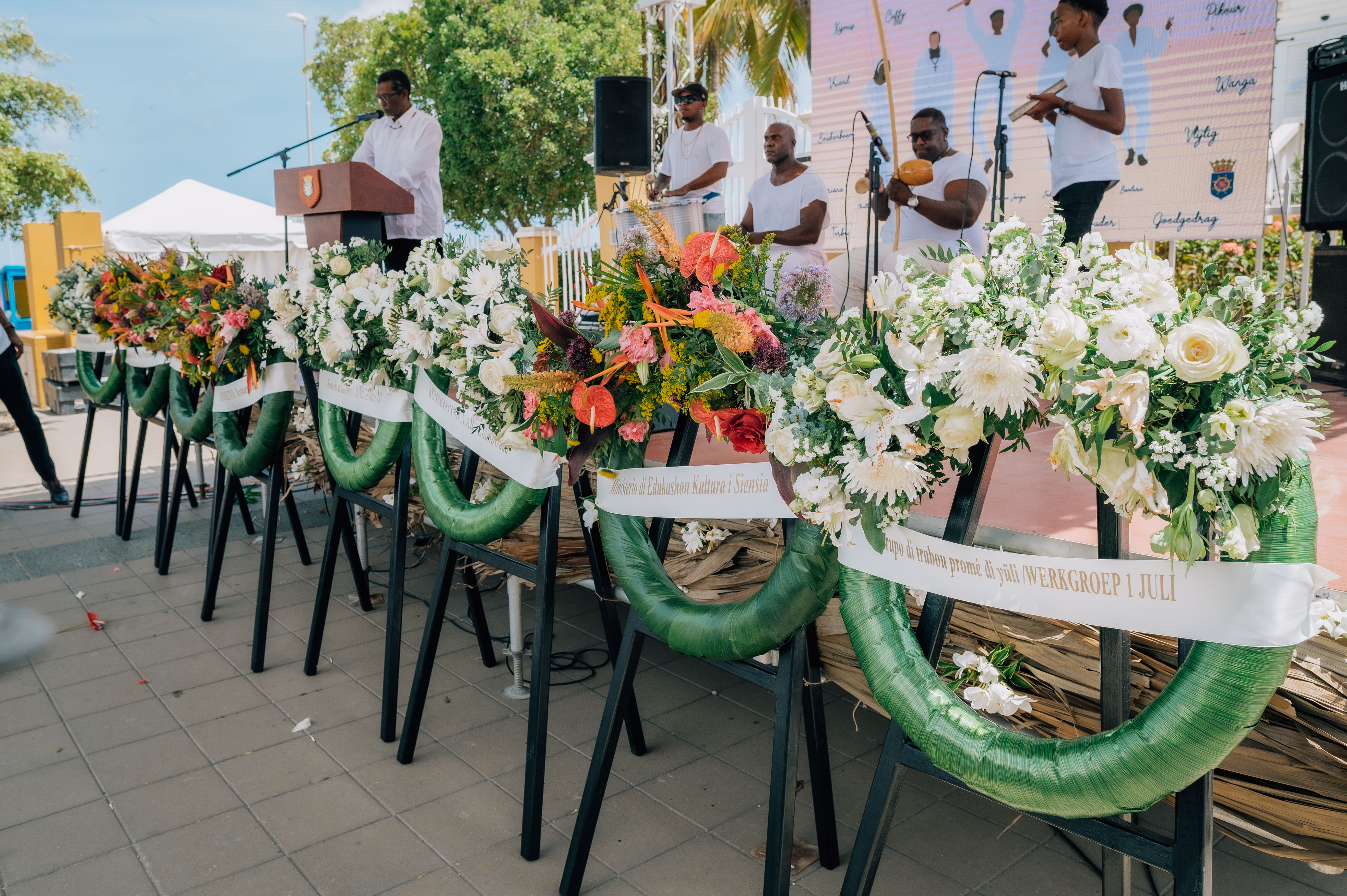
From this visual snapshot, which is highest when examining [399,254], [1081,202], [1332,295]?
[1081,202]

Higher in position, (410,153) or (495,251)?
(410,153)

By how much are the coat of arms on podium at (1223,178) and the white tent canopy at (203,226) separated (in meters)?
10.2

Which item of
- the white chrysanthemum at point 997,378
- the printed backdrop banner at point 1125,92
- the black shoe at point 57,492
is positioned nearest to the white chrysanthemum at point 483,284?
the white chrysanthemum at point 997,378

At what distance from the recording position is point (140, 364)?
5.69m

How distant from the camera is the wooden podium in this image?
4.49 m

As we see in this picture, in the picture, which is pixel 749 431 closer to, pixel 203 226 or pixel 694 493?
pixel 694 493

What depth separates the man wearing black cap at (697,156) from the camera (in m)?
6.60

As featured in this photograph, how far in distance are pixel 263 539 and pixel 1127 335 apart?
432cm

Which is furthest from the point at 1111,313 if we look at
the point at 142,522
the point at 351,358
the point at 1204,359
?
the point at 142,522

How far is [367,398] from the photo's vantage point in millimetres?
3545

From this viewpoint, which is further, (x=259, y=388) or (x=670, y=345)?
(x=259, y=388)

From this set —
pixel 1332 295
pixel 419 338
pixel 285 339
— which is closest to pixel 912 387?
pixel 419 338

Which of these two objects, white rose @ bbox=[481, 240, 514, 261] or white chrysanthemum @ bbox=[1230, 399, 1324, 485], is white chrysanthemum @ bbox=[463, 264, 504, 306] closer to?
Result: white rose @ bbox=[481, 240, 514, 261]

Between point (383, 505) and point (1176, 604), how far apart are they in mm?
2828
